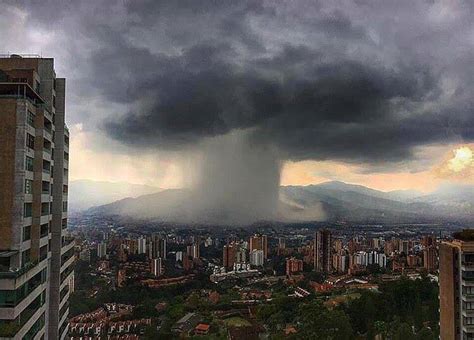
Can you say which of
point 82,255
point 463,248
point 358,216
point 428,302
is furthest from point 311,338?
point 358,216

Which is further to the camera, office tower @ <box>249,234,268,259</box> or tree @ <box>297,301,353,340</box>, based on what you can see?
office tower @ <box>249,234,268,259</box>

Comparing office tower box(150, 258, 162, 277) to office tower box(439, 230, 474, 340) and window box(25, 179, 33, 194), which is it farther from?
window box(25, 179, 33, 194)

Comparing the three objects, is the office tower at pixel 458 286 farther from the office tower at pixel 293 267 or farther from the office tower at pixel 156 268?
the office tower at pixel 293 267

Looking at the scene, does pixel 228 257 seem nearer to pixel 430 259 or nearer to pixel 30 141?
pixel 430 259

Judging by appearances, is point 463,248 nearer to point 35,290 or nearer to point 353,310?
point 353,310

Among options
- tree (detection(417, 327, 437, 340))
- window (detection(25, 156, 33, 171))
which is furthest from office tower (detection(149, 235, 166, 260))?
window (detection(25, 156, 33, 171))

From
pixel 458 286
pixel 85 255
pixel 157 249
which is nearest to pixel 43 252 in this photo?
pixel 458 286
